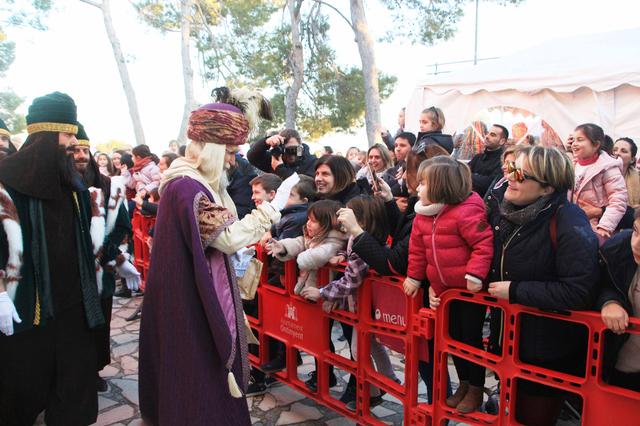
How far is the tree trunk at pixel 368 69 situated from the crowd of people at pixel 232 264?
35.7 ft

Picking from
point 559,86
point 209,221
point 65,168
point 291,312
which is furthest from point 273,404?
point 559,86

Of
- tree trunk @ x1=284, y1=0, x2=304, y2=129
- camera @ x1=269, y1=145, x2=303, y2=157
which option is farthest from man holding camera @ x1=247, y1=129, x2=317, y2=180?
tree trunk @ x1=284, y1=0, x2=304, y2=129

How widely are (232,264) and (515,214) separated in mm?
1501

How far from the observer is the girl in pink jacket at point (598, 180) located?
4742 mm

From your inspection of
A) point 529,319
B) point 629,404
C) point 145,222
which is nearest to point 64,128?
point 529,319

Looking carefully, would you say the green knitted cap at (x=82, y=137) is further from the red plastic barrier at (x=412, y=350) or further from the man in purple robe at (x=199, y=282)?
the red plastic barrier at (x=412, y=350)

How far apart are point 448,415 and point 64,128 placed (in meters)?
2.75

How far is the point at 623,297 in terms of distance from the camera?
2.25m

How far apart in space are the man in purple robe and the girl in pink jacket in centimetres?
343

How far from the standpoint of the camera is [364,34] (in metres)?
14.6

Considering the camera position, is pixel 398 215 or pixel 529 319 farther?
pixel 398 215

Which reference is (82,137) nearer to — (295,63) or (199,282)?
(199,282)

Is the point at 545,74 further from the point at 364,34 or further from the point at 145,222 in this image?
the point at 364,34

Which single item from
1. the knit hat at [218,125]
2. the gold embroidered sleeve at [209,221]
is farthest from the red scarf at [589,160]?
the gold embroidered sleeve at [209,221]
